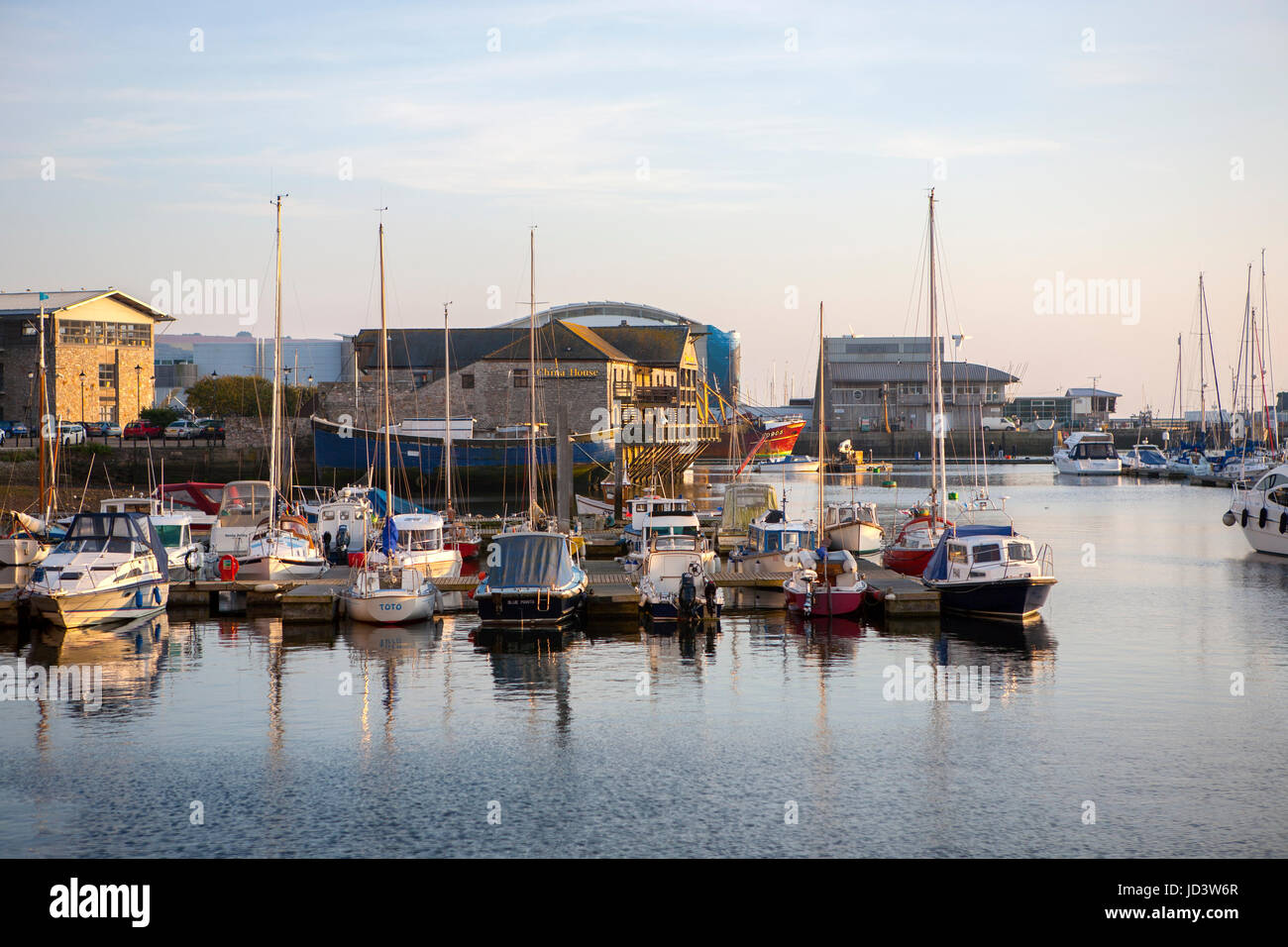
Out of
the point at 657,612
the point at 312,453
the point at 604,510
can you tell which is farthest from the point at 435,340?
the point at 657,612

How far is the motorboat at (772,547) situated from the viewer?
41.2m

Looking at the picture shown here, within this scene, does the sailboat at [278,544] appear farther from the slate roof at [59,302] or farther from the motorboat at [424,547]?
the slate roof at [59,302]

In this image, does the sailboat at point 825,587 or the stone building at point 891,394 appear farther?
the stone building at point 891,394

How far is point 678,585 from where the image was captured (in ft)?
123

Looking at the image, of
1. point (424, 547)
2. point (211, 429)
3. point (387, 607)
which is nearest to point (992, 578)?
point (387, 607)

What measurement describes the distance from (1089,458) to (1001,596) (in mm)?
107845

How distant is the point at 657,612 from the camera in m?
36.6

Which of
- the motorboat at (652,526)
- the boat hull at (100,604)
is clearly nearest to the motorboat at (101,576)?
the boat hull at (100,604)

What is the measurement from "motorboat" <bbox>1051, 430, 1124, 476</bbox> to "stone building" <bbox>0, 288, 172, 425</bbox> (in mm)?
95227

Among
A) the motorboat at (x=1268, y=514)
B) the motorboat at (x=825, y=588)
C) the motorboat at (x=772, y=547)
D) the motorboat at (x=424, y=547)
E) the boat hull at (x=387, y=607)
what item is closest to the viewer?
the boat hull at (x=387, y=607)

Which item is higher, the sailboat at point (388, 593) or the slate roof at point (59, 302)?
the slate roof at point (59, 302)
